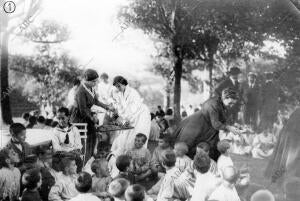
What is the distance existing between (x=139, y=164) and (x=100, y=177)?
112 cm

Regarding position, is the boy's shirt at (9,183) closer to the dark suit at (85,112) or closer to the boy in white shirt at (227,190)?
the dark suit at (85,112)

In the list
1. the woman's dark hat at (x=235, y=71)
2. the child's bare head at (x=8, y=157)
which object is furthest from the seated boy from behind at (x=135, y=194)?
the woman's dark hat at (x=235, y=71)

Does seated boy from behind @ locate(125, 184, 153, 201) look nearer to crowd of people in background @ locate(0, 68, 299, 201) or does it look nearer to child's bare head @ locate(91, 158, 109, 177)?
crowd of people in background @ locate(0, 68, 299, 201)

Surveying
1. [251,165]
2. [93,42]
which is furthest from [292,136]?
[93,42]

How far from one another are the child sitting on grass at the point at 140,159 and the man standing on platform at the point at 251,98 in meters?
1.86

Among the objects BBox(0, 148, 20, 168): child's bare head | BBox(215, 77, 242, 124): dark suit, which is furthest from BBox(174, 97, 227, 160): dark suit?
BBox(0, 148, 20, 168): child's bare head

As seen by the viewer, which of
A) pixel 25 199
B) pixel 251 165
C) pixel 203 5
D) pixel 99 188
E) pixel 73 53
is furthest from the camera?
pixel 73 53

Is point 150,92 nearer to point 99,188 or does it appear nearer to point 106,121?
point 106,121

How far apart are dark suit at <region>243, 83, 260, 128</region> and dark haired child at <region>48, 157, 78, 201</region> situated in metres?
3.01

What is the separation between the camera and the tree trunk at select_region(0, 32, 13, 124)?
666cm

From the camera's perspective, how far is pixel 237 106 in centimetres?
634

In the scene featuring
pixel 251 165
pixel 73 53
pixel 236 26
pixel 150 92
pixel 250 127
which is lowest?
pixel 251 165

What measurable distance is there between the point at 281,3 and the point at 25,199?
4.46m

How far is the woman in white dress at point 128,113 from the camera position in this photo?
5.83 m
